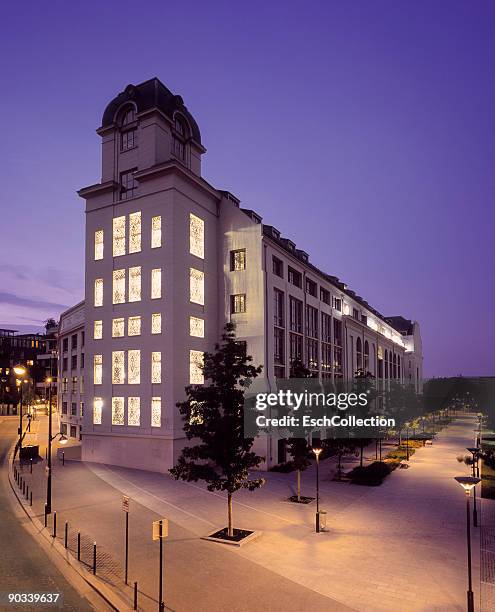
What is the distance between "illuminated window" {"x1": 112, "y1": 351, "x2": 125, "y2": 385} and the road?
19.8 metres

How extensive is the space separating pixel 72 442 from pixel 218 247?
34.0m

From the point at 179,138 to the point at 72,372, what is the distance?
1559 inches

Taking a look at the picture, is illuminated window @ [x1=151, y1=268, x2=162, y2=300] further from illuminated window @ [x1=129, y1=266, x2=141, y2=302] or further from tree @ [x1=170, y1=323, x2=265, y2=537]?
tree @ [x1=170, y1=323, x2=265, y2=537]

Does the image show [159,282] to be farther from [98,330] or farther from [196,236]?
[98,330]

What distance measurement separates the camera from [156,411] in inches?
1639

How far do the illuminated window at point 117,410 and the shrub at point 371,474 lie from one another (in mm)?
19960

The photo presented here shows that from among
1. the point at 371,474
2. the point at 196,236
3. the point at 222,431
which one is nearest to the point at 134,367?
the point at 196,236

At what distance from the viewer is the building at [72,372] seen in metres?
67.1

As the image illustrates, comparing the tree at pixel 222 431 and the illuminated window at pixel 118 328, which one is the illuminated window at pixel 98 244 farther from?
the tree at pixel 222 431

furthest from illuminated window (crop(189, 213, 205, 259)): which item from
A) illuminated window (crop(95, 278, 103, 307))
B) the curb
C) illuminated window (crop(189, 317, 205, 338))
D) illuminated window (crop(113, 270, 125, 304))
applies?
the curb

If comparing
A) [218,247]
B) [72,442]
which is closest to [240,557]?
[218,247]

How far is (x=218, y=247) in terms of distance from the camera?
48344mm

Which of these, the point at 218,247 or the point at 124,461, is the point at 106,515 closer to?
the point at 124,461

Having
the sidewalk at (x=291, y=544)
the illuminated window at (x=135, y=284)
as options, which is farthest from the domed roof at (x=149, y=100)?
the sidewalk at (x=291, y=544)
